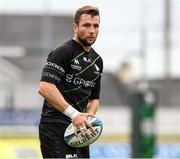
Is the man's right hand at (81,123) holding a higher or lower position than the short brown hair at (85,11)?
lower

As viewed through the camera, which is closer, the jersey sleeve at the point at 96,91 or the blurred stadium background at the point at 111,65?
the jersey sleeve at the point at 96,91

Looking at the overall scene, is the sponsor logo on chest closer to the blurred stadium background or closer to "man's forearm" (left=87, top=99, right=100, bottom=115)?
"man's forearm" (left=87, top=99, right=100, bottom=115)

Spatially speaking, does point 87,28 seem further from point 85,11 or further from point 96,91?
point 96,91

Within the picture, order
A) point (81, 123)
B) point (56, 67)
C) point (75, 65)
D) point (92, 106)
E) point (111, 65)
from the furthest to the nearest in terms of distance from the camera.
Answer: point (111, 65), point (92, 106), point (75, 65), point (56, 67), point (81, 123)

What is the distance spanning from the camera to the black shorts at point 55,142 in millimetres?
7281

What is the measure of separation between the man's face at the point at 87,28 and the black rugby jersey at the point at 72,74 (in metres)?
0.10

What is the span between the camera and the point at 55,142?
23.9 ft

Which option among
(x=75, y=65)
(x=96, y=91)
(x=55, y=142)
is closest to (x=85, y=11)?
(x=75, y=65)

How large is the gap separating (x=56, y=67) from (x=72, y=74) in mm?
207

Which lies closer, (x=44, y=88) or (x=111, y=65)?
(x=44, y=88)

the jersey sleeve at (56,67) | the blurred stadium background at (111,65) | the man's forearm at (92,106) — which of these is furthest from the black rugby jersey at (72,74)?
the blurred stadium background at (111,65)

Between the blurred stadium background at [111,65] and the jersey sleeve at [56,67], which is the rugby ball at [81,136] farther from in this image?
the blurred stadium background at [111,65]

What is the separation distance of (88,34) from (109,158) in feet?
36.1

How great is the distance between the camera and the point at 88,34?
7199 millimetres
